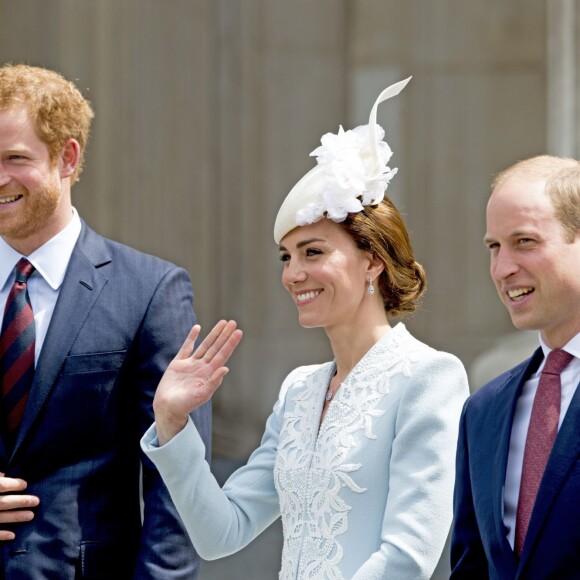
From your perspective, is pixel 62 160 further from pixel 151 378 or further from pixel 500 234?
pixel 500 234

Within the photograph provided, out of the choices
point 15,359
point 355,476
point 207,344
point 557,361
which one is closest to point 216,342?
point 207,344

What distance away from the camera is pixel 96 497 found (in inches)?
125

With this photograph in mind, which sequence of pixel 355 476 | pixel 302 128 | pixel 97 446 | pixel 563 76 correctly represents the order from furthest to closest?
1. pixel 302 128
2. pixel 563 76
3. pixel 97 446
4. pixel 355 476

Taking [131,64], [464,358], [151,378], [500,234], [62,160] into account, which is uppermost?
[131,64]

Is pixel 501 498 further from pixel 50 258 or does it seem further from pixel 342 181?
pixel 50 258


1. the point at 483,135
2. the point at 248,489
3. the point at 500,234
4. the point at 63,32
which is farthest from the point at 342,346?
the point at 483,135

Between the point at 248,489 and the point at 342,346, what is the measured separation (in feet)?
1.30

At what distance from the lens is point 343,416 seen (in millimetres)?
2896

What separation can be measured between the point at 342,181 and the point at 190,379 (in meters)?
0.56

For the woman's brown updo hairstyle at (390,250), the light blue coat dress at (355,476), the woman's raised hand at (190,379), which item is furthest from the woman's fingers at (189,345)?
the woman's brown updo hairstyle at (390,250)

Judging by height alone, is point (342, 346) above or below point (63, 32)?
below

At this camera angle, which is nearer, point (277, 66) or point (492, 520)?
point (492, 520)

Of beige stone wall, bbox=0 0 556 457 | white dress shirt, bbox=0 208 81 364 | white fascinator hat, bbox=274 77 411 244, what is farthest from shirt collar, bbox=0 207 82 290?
beige stone wall, bbox=0 0 556 457

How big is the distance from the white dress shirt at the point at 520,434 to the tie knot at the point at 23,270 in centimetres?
137
